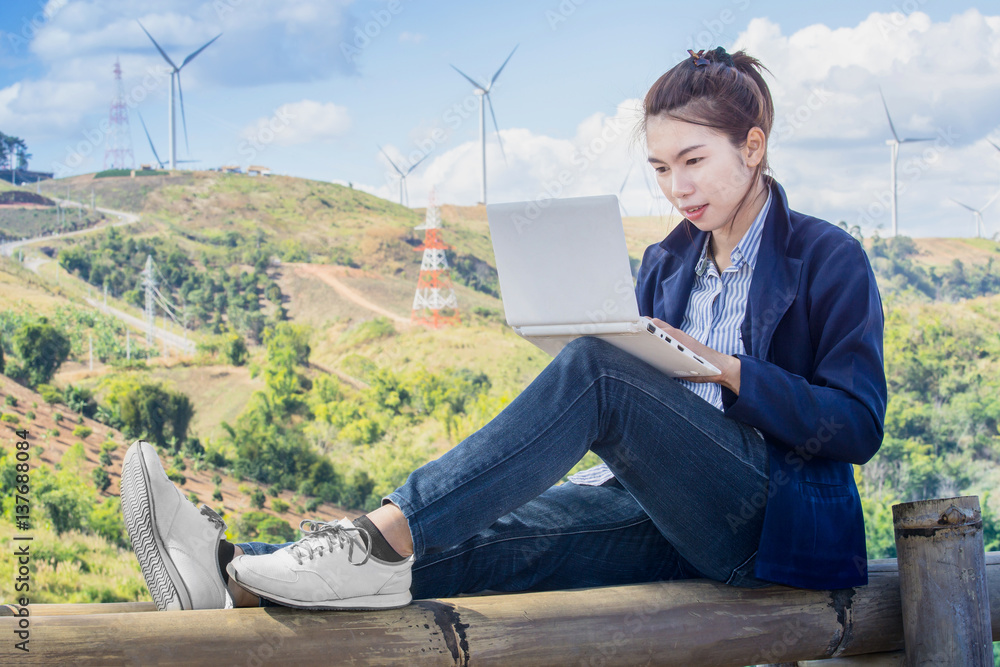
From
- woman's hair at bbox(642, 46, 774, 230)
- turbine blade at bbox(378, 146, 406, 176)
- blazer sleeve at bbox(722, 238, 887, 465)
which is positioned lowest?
blazer sleeve at bbox(722, 238, 887, 465)

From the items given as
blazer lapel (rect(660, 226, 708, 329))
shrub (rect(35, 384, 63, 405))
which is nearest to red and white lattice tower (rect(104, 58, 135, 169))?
shrub (rect(35, 384, 63, 405))

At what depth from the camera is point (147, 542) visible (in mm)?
1361

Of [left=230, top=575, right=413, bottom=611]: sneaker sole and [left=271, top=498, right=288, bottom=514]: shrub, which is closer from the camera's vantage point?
[left=230, top=575, right=413, bottom=611]: sneaker sole

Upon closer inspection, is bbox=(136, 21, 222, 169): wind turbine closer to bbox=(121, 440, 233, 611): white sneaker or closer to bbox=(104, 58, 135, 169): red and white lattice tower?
bbox=(104, 58, 135, 169): red and white lattice tower

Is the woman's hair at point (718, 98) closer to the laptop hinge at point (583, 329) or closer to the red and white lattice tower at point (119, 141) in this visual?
the laptop hinge at point (583, 329)

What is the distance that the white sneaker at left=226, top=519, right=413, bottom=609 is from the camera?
4.17 feet

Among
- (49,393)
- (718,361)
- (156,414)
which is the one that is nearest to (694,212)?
(718,361)

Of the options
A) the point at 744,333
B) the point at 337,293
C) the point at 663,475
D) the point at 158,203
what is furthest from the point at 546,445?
the point at 158,203

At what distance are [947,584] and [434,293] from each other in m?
22.6

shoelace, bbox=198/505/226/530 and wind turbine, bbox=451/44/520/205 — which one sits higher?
wind turbine, bbox=451/44/520/205

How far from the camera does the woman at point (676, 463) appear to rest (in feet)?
4.45

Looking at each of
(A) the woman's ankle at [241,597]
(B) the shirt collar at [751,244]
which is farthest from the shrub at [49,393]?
(B) the shirt collar at [751,244]

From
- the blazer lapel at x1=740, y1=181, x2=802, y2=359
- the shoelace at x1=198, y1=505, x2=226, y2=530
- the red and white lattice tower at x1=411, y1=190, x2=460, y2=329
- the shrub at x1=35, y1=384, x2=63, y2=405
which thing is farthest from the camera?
the red and white lattice tower at x1=411, y1=190, x2=460, y2=329

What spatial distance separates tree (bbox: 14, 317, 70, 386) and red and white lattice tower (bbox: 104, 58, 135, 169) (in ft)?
27.3
